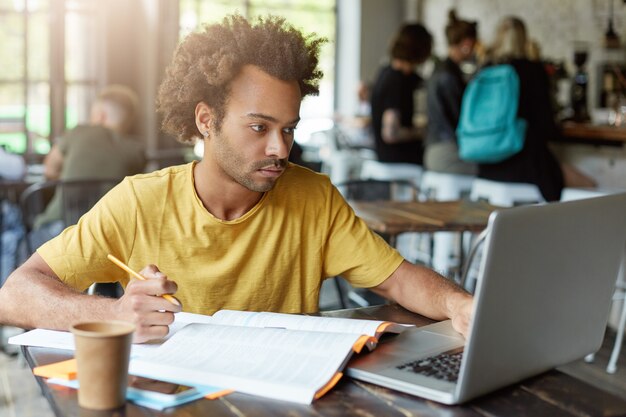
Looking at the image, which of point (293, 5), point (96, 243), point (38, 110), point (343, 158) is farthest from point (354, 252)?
point (293, 5)

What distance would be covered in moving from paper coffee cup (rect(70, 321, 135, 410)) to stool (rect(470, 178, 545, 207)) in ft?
10.8

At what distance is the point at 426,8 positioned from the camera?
905 cm

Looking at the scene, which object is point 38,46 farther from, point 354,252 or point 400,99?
point 354,252

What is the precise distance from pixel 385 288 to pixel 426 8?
24.9 ft

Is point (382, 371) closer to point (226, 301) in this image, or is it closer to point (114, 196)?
point (226, 301)

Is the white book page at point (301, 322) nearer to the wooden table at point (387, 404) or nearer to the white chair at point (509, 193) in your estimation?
the wooden table at point (387, 404)

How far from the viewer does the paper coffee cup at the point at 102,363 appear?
1122 millimetres

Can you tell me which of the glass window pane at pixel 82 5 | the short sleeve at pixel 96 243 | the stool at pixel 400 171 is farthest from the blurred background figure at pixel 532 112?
the glass window pane at pixel 82 5

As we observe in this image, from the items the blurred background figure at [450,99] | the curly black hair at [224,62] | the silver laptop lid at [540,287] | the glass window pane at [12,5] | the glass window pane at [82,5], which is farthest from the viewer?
the glass window pane at [82,5]

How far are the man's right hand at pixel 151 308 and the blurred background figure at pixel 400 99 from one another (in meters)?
3.84

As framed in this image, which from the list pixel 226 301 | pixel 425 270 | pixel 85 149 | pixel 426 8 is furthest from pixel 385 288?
pixel 426 8

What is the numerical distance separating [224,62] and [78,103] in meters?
5.72

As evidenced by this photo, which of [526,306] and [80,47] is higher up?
[80,47]

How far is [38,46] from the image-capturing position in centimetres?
697
